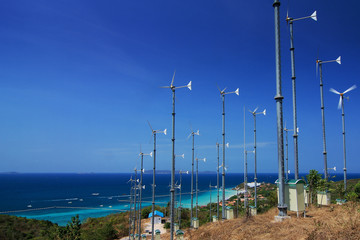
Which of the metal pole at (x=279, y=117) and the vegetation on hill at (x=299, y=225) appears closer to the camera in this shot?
the vegetation on hill at (x=299, y=225)

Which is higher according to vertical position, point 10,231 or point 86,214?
point 10,231

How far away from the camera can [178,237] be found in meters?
16.2

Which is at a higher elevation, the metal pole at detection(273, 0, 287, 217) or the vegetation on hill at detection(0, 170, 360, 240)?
the metal pole at detection(273, 0, 287, 217)

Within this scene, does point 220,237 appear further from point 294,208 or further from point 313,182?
point 313,182

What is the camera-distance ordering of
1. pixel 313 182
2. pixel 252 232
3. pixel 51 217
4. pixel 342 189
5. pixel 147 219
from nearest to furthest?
pixel 252 232 < pixel 313 182 < pixel 342 189 < pixel 147 219 < pixel 51 217

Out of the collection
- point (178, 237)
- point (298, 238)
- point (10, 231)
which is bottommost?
point (10, 231)

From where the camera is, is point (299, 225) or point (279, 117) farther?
point (279, 117)

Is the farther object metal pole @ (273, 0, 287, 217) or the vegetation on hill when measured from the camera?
metal pole @ (273, 0, 287, 217)

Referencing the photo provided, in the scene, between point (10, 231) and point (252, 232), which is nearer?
point (252, 232)

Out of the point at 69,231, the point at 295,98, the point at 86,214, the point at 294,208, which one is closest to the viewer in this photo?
the point at 294,208

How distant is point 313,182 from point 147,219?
39.8 meters

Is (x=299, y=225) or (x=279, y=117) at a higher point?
(x=279, y=117)

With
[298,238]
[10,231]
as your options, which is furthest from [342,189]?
[10,231]

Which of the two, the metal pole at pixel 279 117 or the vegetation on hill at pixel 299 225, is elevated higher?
the metal pole at pixel 279 117
